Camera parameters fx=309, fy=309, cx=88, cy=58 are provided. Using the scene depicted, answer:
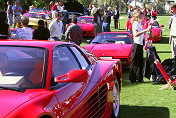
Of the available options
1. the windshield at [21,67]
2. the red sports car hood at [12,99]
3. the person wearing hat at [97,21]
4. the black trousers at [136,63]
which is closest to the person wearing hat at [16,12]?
the person wearing hat at [97,21]

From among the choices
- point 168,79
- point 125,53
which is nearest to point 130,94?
point 168,79

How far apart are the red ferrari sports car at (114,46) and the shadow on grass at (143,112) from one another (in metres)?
3.72

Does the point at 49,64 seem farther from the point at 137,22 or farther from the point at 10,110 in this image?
the point at 137,22

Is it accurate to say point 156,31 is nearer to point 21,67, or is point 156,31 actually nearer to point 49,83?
point 21,67

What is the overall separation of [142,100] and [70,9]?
3729 centimetres

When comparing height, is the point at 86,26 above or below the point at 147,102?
above

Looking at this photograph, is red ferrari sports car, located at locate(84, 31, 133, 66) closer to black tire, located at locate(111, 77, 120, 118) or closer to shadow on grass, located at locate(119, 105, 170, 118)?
shadow on grass, located at locate(119, 105, 170, 118)

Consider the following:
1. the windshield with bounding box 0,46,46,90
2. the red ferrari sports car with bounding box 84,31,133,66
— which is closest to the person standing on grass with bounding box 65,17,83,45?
the red ferrari sports car with bounding box 84,31,133,66

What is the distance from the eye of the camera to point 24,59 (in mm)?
3408

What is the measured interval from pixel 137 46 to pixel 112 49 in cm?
227

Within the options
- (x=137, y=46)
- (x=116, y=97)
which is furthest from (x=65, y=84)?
(x=137, y=46)

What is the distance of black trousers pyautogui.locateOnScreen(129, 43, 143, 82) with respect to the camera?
7.52 metres

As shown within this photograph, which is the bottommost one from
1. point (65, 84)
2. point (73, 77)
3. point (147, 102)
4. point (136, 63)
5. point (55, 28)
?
point (147, 102)

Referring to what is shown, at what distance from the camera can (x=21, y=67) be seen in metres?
3.28
